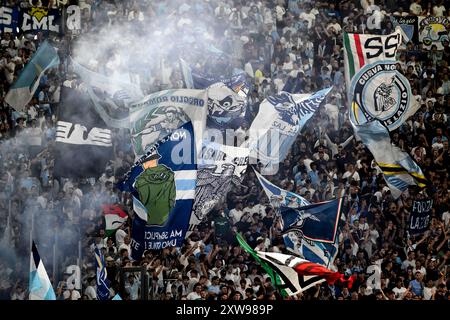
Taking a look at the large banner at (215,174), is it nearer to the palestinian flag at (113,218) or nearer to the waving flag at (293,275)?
the palestinian flag at (113,218)

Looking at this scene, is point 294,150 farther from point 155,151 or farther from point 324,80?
point 155,151

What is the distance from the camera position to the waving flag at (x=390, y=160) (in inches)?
722

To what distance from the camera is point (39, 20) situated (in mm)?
21062

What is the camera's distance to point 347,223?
58.1ft

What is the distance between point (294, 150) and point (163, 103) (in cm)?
253

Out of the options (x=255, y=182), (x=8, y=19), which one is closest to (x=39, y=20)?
(x=8, y=19)

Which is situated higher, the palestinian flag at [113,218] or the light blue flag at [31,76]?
the light blue flag at [31,76]

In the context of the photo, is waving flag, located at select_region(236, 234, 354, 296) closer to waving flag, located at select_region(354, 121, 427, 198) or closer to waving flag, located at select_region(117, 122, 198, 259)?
waving flag, located at select_region(117, 122, 198, 259)

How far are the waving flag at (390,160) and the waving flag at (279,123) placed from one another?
2.61 feet

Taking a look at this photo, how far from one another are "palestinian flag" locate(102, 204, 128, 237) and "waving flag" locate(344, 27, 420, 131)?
3.88 meters

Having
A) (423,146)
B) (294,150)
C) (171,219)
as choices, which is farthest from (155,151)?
(423,146)

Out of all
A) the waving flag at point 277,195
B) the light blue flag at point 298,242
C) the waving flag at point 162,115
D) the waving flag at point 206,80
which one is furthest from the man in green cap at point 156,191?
the waving flag at point 206,80

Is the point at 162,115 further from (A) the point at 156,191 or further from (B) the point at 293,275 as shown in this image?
(B) the point at 293,275
